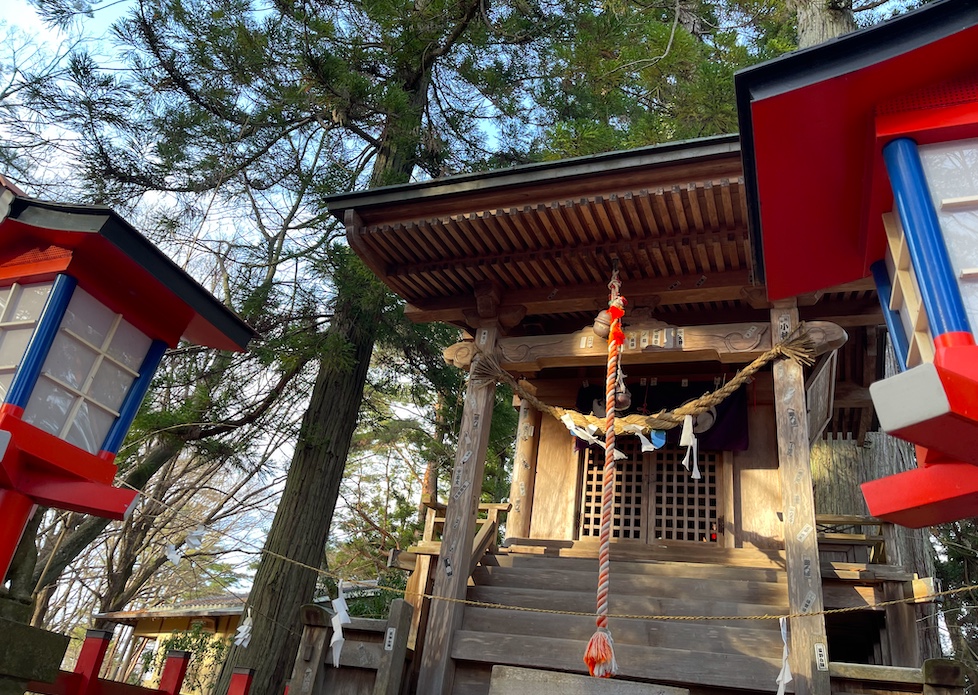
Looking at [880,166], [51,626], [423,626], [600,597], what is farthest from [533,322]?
[51,626]

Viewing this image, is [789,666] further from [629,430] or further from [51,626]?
[51,626]

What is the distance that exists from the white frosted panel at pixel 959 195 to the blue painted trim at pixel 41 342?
13.5ft

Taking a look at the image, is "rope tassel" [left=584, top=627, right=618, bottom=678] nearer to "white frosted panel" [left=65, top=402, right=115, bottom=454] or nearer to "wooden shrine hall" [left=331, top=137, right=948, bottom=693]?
"wooden shrine hall" [left=331, top=137, right=948, bottom=693]

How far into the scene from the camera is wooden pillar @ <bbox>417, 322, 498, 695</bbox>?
513cm

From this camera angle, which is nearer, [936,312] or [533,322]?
[936,312]

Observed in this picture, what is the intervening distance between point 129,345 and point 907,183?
414cm

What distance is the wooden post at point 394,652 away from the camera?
4.38 m

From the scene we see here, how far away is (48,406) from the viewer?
361 cm

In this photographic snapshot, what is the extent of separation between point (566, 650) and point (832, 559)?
366 centimetres

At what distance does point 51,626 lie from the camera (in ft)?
56.0

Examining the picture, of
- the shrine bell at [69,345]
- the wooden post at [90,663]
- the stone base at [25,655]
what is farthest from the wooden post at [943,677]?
the wooden post at [90,663]

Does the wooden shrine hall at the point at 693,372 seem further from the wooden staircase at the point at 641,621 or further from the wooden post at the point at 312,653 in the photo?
the wooden post at the point at 312,653

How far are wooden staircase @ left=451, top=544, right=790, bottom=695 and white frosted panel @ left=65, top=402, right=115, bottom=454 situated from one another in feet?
9.73

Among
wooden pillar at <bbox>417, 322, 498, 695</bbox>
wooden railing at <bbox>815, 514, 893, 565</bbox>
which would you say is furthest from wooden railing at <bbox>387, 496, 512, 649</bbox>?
wooden railing at <bbox>815, 514, 893, 565</bbox>
